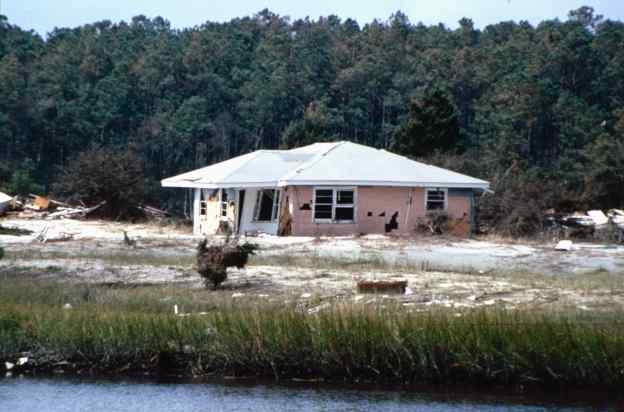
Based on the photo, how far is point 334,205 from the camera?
4194 centimetres

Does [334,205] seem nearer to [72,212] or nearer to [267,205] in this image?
[267,205]

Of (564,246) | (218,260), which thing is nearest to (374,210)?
(564,246)

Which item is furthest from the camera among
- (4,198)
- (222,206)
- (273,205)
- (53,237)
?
(4,198)

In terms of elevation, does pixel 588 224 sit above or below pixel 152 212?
above

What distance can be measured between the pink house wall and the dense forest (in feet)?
45.8

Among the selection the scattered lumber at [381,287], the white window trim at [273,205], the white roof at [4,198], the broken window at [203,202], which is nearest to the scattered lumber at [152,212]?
the white roof at [4,198]

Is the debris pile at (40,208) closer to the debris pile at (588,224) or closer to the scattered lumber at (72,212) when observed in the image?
the scattered lumber at (72,212)

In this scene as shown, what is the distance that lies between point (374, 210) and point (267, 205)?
4.08 meters

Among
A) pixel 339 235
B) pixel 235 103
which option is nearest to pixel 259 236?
pixel 339 235

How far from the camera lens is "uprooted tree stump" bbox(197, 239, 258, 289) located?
25312 mm

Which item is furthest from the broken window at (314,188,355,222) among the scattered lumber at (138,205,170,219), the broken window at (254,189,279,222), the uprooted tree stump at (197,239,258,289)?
the uprooted tree stump at (197,239,258,289)

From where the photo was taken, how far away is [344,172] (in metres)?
42.2

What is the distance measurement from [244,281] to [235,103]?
51.2 m

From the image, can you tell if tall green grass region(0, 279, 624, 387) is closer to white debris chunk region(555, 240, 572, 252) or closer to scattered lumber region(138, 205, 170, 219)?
white debris chunk region(555, 240, 572, 252)
